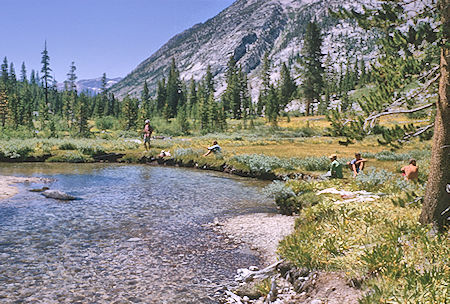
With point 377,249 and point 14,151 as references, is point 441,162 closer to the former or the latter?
point 377,249

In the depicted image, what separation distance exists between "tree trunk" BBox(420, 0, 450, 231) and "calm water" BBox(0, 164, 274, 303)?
4344 millimetres

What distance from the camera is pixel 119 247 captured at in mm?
8953

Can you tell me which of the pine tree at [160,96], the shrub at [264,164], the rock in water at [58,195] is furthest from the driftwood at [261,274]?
the pine tree at [160,96]

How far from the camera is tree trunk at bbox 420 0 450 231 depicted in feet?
21.1

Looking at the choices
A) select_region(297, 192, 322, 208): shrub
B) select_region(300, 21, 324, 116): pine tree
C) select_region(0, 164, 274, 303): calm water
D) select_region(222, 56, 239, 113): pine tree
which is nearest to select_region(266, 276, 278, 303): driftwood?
select_region(0, 164, 274, 303): calm water

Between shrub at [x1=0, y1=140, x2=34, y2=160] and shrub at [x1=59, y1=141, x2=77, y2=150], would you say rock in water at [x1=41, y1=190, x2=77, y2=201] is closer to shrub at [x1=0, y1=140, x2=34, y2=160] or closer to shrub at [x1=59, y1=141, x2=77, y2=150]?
shrub at [x1=0, y1=140, x2=34, y2=160]

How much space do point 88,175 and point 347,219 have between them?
62.0ft

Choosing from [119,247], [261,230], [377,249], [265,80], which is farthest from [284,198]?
[265,80]

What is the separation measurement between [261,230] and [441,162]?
5.82 m

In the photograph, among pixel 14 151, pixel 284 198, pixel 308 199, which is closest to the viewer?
pixel 308 199

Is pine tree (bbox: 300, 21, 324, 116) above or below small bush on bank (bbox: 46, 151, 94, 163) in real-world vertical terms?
above

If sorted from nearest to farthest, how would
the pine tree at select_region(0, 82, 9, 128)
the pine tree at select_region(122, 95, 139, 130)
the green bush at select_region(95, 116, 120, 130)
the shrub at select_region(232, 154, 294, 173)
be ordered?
the shrub at select_region(232, 154, 294, 173)
the pine tree at select_region(0, 82, 9, 128)
the pine tree at select_region(122, 95, 139, 130)
the green bush at select_region(95, 116, 120, 130)

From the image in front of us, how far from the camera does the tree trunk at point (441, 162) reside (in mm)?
6422

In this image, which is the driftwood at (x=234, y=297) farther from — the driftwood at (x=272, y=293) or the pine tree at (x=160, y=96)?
the pine tree at (x=160, y=96)
